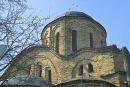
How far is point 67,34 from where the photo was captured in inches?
866

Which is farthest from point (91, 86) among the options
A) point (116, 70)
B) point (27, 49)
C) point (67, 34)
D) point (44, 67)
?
point (27, 49)

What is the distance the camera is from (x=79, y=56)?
67.1 feet

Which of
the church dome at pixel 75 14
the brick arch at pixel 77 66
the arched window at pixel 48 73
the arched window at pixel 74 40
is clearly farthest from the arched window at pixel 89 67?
the church dome at pixel 75 14

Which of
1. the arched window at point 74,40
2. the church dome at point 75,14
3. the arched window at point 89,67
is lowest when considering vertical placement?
the arched window at point 89,67

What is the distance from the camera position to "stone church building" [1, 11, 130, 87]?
18156mm

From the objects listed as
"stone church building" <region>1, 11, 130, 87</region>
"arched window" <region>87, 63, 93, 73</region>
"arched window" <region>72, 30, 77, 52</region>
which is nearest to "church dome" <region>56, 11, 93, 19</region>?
"stone church building" <region>1, 11, 130, 87</region>

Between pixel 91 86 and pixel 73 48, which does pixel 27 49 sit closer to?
pixel 91 86

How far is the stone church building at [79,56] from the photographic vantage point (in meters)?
18.2

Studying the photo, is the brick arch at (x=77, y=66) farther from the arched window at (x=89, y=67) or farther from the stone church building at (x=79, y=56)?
the arched window at (x=89, y=67)

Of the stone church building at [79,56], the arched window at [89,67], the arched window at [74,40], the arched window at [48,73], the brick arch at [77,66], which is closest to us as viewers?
the stone church building at [79,56]

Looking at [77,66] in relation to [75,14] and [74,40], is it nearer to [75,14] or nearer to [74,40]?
[74,40]

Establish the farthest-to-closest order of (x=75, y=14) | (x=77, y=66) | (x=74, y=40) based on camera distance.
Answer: (x=75, y=14)
(x=74, y=40)
(x=77, y=66)

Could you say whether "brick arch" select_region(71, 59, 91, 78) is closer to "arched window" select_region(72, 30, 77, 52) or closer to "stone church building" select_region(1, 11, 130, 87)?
"stone church building" select_region(1, 11, 130, 87)

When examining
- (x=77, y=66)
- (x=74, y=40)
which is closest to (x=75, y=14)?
(x=74, y=40)
